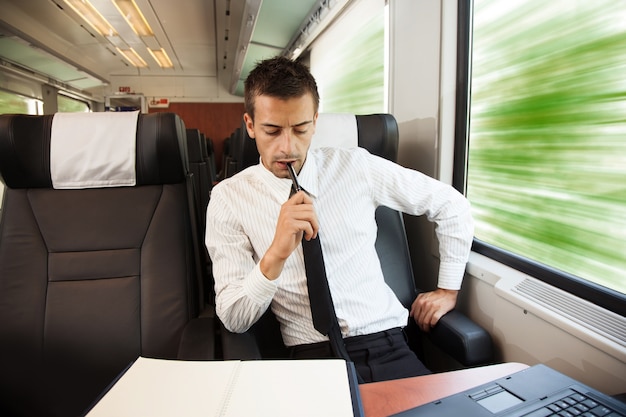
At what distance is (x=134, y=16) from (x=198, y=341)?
522cm

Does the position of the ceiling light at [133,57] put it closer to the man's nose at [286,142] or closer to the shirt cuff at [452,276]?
the man's nose at [286,142]

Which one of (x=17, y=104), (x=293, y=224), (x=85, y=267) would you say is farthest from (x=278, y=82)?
(x=17, y=104)

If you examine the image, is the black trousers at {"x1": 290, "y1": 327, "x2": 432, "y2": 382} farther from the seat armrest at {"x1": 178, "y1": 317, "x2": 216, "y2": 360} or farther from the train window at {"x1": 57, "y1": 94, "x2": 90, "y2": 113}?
the train window at {"x1": 57, "y1": 94, "x2": 90, "y2": 113}

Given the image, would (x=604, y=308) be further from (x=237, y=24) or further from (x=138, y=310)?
(x=237, y=24)

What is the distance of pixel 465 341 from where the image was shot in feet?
3.91

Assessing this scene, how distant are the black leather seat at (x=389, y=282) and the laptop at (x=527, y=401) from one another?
20.9 inches

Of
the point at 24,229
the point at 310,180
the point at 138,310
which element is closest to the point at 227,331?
the point at 138,310

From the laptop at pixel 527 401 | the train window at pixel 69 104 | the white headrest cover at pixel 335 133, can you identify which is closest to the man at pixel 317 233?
the white headrest cover at pixel 335 133

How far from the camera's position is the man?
116cm

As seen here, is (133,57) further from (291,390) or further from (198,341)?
(291,390)

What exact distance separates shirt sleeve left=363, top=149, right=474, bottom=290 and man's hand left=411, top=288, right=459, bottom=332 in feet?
0.12

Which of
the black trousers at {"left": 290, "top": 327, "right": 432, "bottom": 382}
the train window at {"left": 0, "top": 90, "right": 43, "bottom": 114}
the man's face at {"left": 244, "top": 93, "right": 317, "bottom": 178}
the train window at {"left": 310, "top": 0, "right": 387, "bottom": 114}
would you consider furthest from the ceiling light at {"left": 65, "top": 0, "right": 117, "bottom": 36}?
the black trousers at {"left": 290, "top": 327, "right": 432, "bottom": 382}

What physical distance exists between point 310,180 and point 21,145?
3.41ft

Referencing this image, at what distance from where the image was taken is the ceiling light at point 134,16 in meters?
4.46
